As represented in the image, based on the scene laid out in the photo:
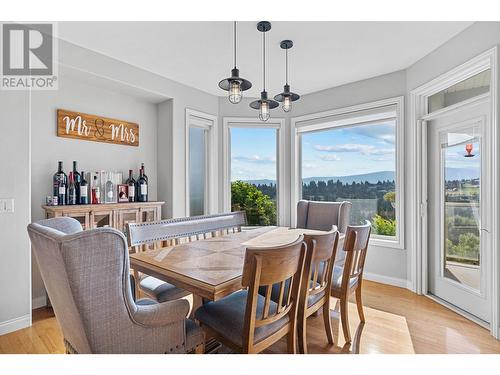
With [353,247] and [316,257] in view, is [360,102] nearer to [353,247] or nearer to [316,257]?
[353,247]

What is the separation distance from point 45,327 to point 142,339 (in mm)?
1734

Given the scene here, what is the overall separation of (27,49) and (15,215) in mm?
1444

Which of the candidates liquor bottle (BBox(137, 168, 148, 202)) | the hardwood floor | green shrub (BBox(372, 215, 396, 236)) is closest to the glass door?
the hardwood floor

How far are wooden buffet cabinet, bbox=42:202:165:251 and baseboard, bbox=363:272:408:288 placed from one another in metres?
2.81

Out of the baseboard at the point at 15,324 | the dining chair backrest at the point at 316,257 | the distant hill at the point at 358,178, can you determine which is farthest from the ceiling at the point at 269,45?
the baseboard at the point at 15,324

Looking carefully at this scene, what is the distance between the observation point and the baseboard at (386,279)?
11.1 feet

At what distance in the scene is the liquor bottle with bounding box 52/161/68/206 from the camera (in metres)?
2.76

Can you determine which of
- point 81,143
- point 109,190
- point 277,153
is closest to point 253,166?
point 277,153

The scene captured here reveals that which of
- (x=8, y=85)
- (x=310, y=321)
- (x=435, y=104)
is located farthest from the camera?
(x=435, y=104)

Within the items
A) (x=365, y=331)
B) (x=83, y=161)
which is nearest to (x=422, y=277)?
(x=365, y=331)

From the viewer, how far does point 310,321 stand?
2500 mm

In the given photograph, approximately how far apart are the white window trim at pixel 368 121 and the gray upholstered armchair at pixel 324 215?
0.60 meters

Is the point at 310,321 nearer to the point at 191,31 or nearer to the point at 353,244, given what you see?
the point at 353,244
